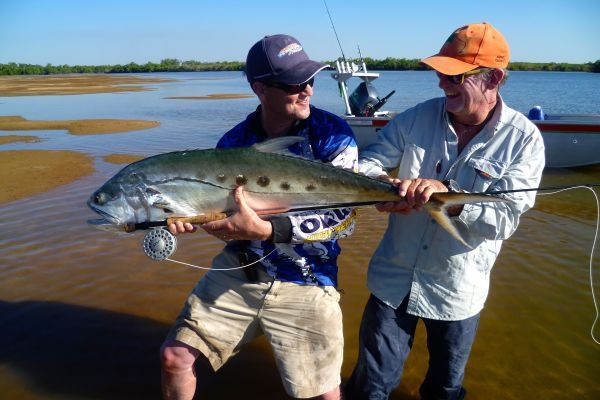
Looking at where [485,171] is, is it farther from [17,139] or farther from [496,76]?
[17,139]

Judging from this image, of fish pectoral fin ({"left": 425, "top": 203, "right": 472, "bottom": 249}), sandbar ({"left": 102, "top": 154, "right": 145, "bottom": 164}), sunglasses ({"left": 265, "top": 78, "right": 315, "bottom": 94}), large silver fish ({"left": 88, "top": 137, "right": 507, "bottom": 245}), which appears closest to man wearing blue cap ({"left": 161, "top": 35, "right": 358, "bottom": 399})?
sunglasses ({"left": 265, "top": 78, "right": 315, "bottom": 94})

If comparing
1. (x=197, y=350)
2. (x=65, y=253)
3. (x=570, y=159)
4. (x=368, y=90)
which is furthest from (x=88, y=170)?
(x=570, y=159)

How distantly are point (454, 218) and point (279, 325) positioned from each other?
1.46 meters

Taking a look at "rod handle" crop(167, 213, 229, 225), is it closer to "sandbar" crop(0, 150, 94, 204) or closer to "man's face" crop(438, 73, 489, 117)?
"man's face" crop(438, 73, 489, 117)

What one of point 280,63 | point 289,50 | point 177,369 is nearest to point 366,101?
point 289,50

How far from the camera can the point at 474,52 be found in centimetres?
288

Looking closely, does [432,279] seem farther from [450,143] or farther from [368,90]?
[368,90]

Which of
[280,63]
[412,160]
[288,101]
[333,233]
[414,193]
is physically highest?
[280,63]

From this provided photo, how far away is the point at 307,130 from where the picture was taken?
3240 millimetres

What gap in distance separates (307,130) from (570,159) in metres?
11.8

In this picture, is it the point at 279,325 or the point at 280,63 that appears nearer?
the point at 280,63

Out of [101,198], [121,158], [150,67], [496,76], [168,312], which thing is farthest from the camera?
[150,67]

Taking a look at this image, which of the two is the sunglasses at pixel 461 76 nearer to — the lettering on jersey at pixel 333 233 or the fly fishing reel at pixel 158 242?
the lettering on jersey at pixel 333 233

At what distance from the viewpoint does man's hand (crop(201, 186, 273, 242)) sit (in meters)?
2.88
